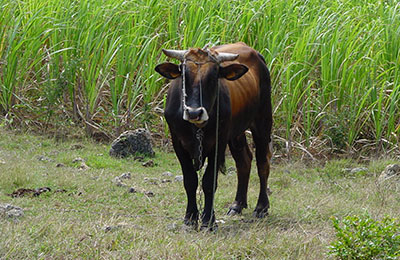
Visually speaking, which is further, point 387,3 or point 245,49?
point 387,3

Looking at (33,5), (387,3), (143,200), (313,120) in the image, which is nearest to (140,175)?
(143,200)

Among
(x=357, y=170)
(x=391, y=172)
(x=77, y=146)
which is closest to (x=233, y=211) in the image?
(x=391, y=172)

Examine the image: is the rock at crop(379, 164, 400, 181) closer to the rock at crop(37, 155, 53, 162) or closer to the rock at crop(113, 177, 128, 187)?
the rock at crop(113, 177, 128, 187)

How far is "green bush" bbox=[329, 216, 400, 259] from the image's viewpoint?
4539mm

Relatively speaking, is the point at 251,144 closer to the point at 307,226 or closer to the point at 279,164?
the point at 279,164

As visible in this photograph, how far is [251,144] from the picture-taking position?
29.5ft

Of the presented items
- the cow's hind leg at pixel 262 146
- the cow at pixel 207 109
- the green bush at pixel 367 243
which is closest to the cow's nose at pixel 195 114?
the cow at pixel 207 109

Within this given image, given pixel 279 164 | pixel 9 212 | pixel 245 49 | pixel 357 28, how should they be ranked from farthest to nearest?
pixel 357 28 < pixel 279 164 < pixel 245 49 < pixel 9 212

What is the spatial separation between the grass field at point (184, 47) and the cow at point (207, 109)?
2.15 metres

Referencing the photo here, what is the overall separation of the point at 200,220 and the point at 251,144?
3.17 metres

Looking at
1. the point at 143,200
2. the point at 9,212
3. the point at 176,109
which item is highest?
the point at 176,109

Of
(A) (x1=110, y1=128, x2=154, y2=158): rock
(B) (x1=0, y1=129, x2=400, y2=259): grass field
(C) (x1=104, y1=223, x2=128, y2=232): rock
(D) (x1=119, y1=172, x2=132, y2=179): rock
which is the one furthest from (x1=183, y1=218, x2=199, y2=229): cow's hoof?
(A) (x1=110, y1=128, x2=154, y2=158): rock

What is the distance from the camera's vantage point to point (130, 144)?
27.5 feet

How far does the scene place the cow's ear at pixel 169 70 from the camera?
5641 mm
